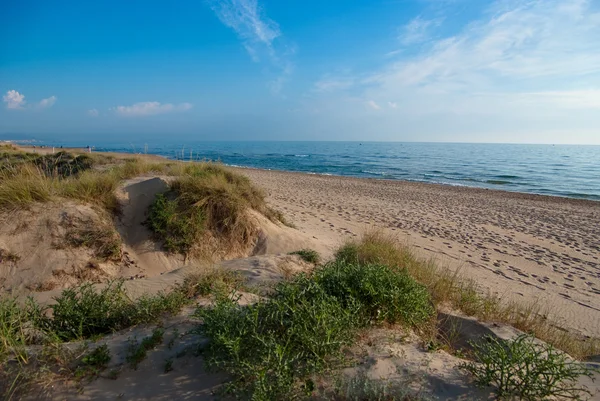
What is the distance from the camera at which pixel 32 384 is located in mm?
2393

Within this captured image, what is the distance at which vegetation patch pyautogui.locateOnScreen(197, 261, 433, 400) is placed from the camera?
2.28 meters

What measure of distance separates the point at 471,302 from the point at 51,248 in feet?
21.6

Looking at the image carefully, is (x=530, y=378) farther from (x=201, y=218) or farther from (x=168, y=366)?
(x=201, y=218)

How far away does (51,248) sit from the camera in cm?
535

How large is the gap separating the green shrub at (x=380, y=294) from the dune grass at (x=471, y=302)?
0.91m

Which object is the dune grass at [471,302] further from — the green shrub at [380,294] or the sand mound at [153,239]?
the sand mound at [153,239]

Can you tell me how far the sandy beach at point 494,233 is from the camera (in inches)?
252

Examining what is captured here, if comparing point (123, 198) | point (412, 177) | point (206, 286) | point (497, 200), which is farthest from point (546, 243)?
point (412, 177)

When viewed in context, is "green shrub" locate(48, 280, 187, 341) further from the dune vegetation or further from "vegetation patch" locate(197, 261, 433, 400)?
"vegetation patch" locate(197, 261, 433, 400)

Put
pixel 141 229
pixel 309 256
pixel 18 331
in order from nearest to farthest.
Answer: pixel 18 331, pixel 309 256, pixel 141 229

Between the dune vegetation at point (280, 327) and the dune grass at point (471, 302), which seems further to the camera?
the dune grass at point (471, 302)

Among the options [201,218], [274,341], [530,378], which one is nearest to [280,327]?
[274,341]

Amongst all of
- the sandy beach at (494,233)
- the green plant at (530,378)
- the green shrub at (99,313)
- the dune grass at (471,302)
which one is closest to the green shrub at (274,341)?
the green shrub at (99,313)

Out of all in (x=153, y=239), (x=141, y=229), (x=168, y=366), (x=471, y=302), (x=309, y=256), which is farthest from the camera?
(x=141, y=229)
